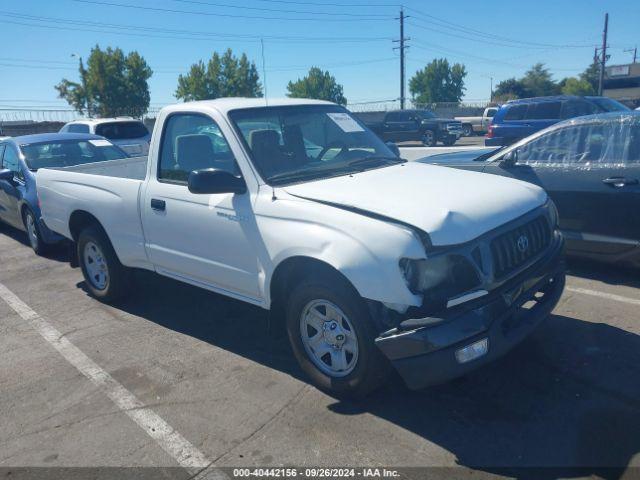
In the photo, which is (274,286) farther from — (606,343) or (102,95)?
(102,95)

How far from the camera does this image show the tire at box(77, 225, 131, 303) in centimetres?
547

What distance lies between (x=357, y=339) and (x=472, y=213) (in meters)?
1.03

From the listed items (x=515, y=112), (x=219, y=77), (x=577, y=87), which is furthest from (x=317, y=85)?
(x=515, y=112)

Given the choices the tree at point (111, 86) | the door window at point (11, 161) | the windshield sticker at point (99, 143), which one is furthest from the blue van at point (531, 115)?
the tree at point (111, 86)

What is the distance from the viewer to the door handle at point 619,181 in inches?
206

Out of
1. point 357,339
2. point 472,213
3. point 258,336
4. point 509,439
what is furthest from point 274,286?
point 509,439

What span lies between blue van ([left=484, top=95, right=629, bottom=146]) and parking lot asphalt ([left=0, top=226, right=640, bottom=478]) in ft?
35.8

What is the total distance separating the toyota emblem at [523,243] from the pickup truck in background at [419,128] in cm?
2387

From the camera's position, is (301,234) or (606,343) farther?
(606,343)

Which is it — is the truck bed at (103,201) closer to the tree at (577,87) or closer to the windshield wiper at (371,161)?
the windshield wiper at (371,161)

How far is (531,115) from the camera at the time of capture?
15906 millimetres

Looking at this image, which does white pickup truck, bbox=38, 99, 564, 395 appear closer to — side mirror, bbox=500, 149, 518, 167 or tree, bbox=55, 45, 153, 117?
side mirror, bbox=500, 149, 518, 167

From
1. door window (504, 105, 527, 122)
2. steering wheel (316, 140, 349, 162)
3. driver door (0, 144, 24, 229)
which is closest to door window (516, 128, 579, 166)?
steering wheel (316, 140, 349, 162)

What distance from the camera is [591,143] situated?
5.70 m
